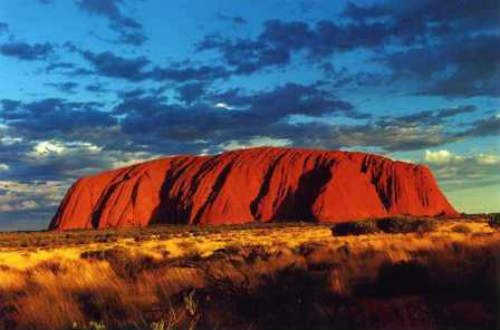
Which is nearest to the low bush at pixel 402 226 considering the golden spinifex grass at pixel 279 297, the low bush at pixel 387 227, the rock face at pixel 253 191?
the low bush at pixel 387 227

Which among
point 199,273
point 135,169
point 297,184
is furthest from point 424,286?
point 135,169

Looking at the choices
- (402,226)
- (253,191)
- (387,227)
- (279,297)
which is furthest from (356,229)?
(253,191)

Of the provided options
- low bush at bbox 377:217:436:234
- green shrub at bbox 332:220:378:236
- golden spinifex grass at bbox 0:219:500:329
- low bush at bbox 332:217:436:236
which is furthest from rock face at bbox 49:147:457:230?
golden spinifex grass at bbox 0:219:500:329

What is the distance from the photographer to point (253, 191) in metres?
86.4

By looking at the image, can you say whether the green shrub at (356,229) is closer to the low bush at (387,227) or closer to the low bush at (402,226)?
the low bush at (387,227)

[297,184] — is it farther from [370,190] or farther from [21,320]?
[21,320]

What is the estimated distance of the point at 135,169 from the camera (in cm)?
9606

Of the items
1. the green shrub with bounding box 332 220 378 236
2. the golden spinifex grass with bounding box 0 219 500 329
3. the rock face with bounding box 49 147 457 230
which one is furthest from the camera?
the rock face with bounding box 49 147 457 230

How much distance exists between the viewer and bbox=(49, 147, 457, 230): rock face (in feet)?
272

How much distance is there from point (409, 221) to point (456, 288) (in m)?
30.8

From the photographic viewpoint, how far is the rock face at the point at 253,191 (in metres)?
82.8

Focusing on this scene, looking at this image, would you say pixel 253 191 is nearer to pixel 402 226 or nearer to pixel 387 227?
pixel 387 227

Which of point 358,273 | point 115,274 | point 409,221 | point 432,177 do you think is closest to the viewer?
point 358,273

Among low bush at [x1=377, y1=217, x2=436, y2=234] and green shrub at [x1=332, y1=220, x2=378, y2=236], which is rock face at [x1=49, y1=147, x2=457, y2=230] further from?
low bush at [x1=377, y1=217, x2=436, y2=234]
